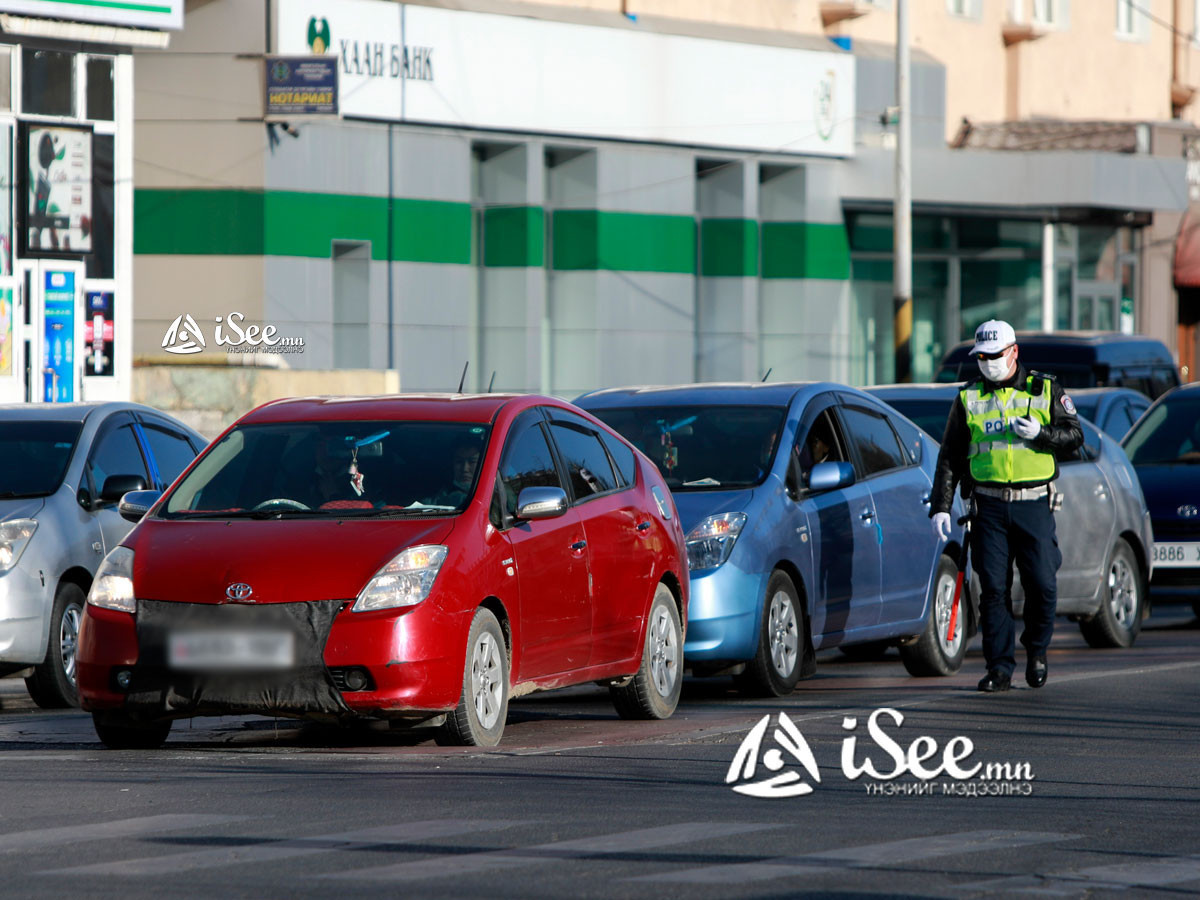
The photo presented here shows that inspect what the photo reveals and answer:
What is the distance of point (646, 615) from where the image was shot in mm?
10203

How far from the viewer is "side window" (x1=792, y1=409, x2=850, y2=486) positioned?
474 inches

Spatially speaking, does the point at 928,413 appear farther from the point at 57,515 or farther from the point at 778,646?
the point at 57,515

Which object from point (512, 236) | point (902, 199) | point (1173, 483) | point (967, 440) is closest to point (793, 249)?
point (902, 199)

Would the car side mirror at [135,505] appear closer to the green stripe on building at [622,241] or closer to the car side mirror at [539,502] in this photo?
the car side mirror at [539,502]

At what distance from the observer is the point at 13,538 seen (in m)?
11.3

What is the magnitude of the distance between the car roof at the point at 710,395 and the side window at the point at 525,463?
233 cm

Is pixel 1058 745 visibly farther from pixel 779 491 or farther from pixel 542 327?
pixel 542 327

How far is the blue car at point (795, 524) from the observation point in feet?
36.3

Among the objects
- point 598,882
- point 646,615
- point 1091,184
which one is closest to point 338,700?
point 646,615

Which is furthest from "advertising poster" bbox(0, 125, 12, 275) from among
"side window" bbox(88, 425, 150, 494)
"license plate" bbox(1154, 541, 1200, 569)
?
"license plate" bbox(1154, 541, 1200, 569)

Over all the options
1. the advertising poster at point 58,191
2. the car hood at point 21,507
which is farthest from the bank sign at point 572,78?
the car hood at point 21,507

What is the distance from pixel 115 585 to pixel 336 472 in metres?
1.05

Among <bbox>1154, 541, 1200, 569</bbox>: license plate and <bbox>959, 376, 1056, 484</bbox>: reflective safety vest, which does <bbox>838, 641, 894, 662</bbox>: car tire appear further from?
<bbox>959, 376, 1056, 484</bbox>: reflective safety vest

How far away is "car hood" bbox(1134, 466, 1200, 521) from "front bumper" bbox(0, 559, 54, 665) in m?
8.18
